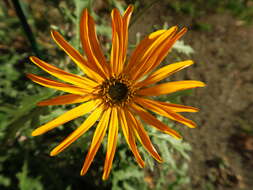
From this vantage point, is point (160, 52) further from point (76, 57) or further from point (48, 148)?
point (48, 148)

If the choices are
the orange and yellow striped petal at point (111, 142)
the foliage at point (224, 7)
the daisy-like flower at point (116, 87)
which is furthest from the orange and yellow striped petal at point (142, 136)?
the foliage at point (224, 7)

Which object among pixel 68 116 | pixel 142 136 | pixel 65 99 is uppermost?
pixel 65 99

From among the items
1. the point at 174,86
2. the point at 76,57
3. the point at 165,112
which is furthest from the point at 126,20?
the point at 165,112

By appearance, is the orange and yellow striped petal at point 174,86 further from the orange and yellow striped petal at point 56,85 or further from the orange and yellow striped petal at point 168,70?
the orange and yellow striped petal at point 56,85

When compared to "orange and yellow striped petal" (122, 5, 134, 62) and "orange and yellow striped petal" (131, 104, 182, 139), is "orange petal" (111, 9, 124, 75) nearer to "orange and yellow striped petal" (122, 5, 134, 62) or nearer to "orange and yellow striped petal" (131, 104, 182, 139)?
"orange and yellow striped petal" (122, 5, 134, 62)

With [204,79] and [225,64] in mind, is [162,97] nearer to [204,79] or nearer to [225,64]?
[204,79]

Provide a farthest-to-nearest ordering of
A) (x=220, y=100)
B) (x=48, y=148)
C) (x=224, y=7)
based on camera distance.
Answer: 1. (x=224, y=7)
2. (x=220, y=100)
3. (x=48, y=148)
